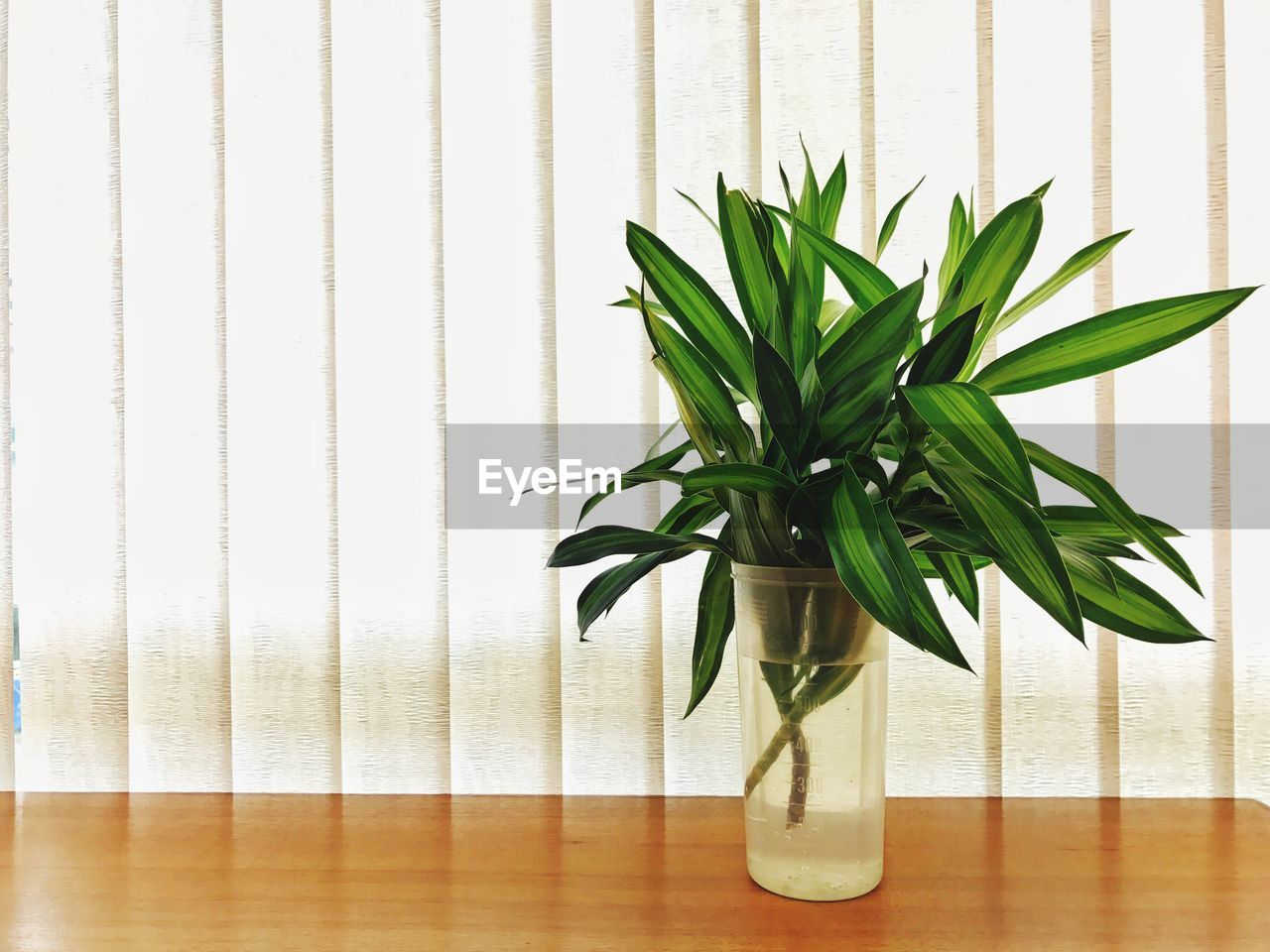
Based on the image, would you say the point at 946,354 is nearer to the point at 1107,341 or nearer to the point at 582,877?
the point at 1107,341

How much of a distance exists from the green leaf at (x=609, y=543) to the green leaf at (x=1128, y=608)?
0.26 meters

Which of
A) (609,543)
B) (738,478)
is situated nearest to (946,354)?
(738,478)

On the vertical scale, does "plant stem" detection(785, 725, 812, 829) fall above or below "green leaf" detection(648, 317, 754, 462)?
below

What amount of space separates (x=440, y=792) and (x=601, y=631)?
0.78 ft

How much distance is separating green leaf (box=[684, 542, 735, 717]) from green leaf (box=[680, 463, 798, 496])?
13 centimetres

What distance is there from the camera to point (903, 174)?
2.89 ft

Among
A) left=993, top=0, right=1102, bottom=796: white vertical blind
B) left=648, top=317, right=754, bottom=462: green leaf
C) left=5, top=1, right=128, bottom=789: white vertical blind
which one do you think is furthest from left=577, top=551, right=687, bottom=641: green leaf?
left=5, top=1, right=128, bottom=789: white vertical blind

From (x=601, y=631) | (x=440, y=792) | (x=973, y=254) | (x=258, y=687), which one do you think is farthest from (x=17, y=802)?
(x=973, y=254)

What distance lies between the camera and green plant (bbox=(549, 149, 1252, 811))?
0.50 m

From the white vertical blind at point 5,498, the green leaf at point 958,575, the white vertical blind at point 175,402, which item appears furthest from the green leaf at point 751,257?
the white vertical blind at point 5,498

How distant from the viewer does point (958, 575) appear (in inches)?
25.4

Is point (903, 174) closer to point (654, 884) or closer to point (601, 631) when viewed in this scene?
point (601, 631)

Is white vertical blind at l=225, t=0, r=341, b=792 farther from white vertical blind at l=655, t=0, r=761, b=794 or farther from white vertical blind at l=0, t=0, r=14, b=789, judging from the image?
white vertical blind at l=655, t=0, r=761, b=794

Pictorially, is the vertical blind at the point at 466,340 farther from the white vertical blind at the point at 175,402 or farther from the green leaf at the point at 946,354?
the green leaf at the point at 946,354
